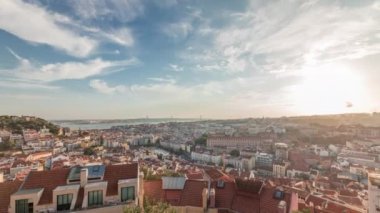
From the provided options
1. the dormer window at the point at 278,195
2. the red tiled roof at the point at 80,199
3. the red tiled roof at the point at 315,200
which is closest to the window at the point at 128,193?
the red tiled roof at the point at 80,199

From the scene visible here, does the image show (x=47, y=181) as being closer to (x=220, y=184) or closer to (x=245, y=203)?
(x=220, y=184)

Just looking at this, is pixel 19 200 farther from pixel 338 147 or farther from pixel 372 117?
pixel 372 117

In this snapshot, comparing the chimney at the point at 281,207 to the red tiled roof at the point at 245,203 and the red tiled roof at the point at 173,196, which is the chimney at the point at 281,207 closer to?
the red tiled roof at the point at 245,203

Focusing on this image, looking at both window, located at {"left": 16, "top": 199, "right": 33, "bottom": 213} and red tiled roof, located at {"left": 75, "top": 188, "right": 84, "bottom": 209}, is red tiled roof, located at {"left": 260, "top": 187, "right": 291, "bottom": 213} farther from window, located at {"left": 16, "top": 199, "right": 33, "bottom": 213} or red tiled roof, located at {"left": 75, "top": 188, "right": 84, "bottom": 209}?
window, located at {"left": 16, "top": 199, "right": 33, "bottom": 213}

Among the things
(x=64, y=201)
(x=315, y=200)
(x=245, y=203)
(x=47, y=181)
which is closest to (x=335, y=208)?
(x=315, y=200)

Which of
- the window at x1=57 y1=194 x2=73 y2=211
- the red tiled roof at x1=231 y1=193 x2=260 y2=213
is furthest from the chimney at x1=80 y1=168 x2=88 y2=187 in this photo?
the red tiled roof at x1=231 y1=193 x2=260 y2=213

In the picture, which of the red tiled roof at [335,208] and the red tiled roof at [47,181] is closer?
the red tiled roof at [47,181]
